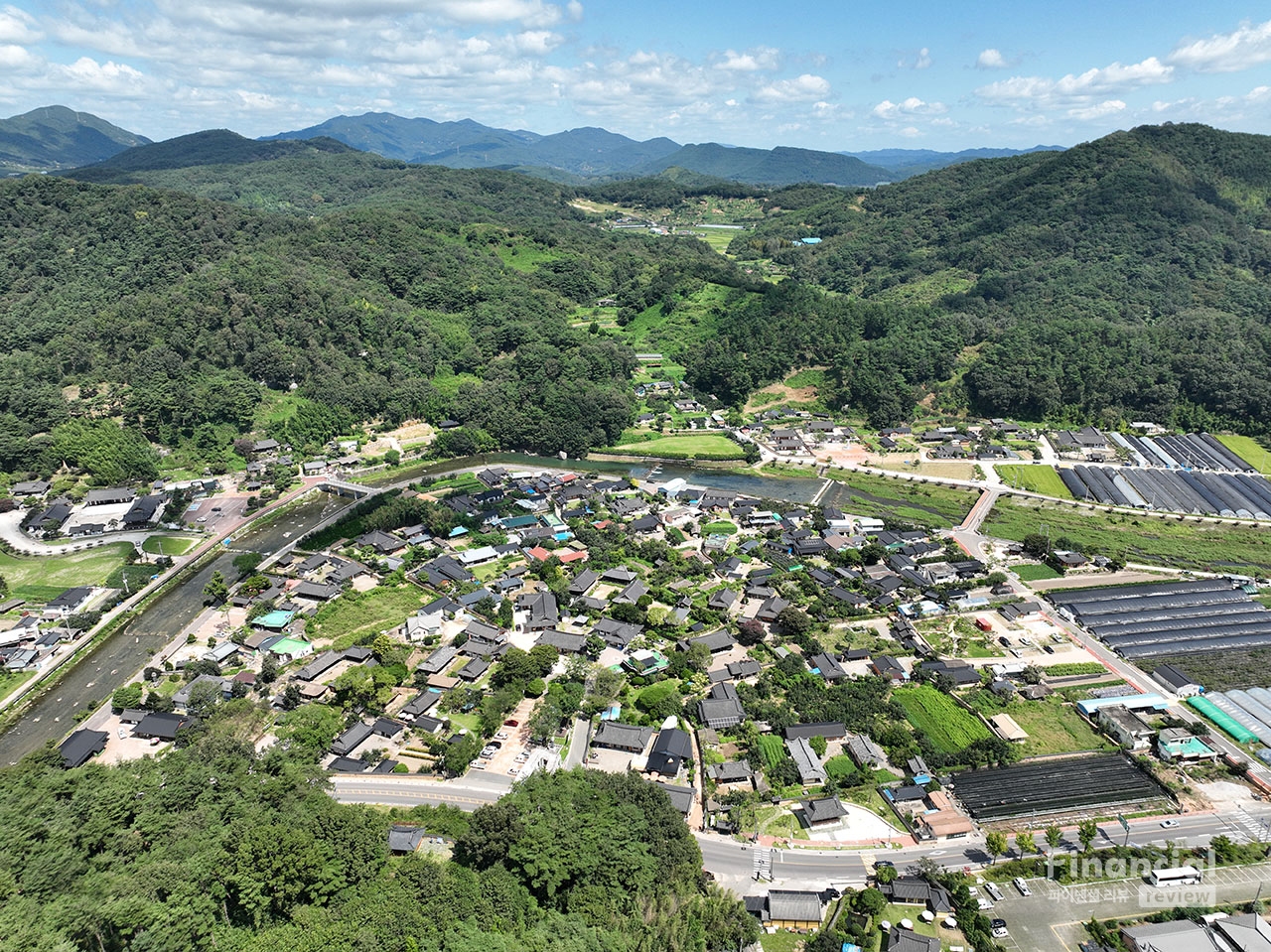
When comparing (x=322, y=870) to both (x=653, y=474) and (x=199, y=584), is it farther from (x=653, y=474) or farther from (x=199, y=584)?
(x=653, y=474)

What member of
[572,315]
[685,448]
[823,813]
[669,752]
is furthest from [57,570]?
[572,315]

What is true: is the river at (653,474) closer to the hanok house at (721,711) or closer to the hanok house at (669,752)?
the hanok house at (721,711)

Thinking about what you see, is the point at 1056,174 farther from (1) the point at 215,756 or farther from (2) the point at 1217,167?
(1) the point at 215,756

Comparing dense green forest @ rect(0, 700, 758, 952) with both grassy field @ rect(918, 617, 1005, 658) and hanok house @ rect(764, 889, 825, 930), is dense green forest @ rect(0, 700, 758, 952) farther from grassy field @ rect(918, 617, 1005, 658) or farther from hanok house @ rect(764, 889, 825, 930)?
grassy field @ rect(918, 617, 1005, 658)

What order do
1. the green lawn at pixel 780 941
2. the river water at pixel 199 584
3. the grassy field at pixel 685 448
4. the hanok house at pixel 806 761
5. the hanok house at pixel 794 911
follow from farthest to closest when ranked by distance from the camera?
the grassy field at pixel 685 448 < the river water at pixel 199 584 < the hanok house at pixel 806 761 < the hanok house at pixel 794 911 < the green lawn at pixel 780 941

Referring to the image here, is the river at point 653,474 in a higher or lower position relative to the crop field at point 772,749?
lower

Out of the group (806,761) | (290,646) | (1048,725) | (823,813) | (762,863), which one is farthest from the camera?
(290,646)

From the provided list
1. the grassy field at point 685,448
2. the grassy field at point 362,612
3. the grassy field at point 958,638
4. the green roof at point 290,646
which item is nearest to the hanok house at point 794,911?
the grassy field at point 958,638
